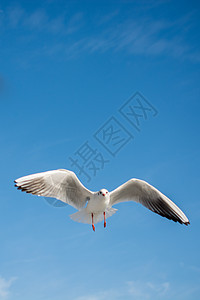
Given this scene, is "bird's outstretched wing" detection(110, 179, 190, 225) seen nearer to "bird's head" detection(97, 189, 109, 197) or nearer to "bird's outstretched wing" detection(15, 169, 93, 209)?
"bird's head" detection(97, 189, 109, 197)

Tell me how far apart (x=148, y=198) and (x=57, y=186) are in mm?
2287

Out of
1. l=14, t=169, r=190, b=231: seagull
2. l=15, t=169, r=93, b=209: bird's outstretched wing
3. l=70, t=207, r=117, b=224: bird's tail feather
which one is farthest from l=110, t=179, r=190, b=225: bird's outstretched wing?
l=15, t=169, r=93, b=209: bird's outstretched wing

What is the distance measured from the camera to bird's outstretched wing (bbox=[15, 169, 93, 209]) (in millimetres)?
9461

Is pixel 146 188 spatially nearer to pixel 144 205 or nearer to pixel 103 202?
pixel 144 205

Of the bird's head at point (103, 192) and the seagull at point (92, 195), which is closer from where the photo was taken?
the seagull at point (92, 195)

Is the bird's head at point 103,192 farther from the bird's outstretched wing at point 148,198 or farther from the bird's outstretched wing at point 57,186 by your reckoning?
the bird's outstretched wing at point 148,198

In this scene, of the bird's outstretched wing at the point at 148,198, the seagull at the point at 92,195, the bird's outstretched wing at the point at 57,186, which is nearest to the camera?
the bird's outstretched wing at the point at 57,186

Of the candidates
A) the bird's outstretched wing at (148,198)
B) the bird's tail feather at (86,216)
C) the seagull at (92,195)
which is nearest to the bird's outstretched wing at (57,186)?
the seagull at (92,195)

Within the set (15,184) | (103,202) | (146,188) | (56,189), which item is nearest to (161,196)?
(146,188)

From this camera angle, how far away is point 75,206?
10.2 meters

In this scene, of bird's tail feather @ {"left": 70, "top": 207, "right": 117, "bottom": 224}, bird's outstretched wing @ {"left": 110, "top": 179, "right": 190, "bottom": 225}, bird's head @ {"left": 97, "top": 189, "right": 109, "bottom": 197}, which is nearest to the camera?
bird's head @ {"left": 97, "top": 189, "right": 109, "bottom": 197}

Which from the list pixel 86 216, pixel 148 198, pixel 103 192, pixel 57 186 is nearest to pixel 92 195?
pixel 103 192

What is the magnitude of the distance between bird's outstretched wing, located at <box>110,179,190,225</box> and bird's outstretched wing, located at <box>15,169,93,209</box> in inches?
32.5

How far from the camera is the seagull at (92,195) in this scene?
9.58m
